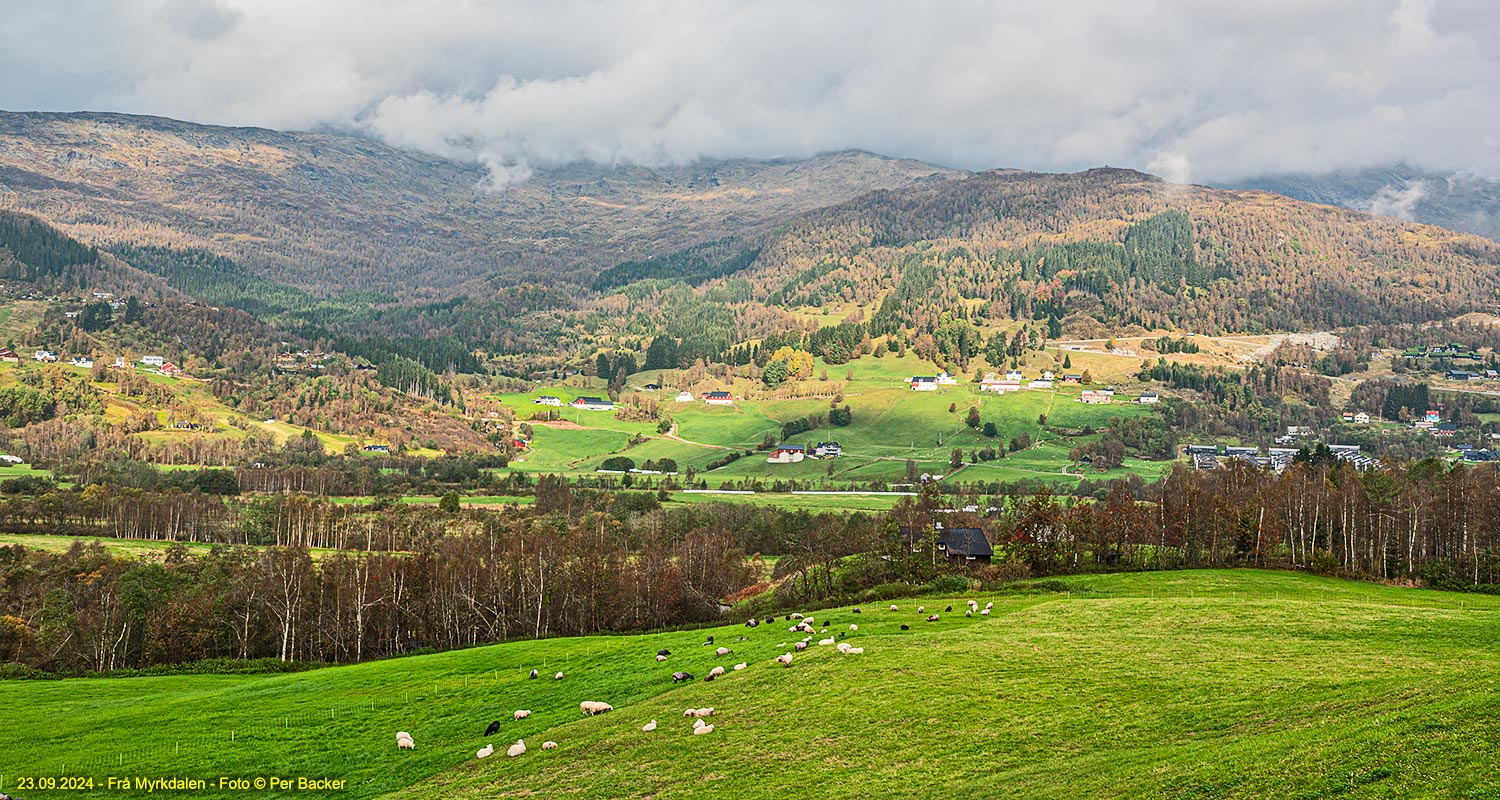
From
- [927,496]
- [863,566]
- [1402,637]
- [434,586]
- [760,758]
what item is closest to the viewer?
[760,758]

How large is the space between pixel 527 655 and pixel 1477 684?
146ft

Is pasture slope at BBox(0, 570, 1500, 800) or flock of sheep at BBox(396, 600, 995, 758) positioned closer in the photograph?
pasture slope at BBox(0, 570, 1500, 800)

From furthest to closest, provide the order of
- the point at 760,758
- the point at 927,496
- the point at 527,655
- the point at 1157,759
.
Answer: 1. the point at 927,496
2. the point at 527,655
3. the point at 760,758
4. the point at 1157,759

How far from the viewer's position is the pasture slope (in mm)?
22641

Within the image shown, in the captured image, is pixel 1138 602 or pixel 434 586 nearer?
pixel 1138 602

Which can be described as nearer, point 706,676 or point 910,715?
point 910,715

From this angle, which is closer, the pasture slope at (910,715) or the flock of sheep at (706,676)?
the pasture slope at (910,715)

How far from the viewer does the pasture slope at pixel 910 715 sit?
74.3 ft

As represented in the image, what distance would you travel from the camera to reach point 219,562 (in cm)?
11088

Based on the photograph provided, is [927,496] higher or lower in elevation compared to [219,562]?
higher

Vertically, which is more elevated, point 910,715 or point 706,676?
point 910,715

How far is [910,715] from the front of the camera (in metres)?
31.8

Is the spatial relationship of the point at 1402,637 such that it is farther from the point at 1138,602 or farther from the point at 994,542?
the point at 994,542

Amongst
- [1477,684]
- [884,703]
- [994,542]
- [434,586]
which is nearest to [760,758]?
[884,703]
